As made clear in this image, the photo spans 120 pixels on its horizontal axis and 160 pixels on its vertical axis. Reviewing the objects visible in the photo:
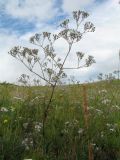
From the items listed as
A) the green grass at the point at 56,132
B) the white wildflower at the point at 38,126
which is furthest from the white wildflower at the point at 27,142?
the white wildflower at the point at 38,126

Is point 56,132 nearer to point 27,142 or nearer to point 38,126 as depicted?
point 38,126

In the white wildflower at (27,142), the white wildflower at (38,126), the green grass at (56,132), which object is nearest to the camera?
the green grass at (56,132)

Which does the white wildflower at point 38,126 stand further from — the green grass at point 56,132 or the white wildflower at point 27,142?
the white wildflower at point 27,142

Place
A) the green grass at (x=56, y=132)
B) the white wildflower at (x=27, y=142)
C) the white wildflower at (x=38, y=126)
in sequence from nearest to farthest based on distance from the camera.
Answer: the green grass at (x=56, y=132)
the white wildflower at (x=27, y=142)
the white wildflower at (x=38, y=126)

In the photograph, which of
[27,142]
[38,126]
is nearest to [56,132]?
[38,126]

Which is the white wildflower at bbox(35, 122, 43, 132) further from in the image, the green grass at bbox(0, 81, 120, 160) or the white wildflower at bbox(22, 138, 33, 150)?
the white wildflower at bbox(22, 138, 33, 150)

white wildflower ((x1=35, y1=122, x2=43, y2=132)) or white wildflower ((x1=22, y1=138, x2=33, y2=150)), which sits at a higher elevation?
white wildflower ((x1=35, y1=122, x2=43, y2=132))

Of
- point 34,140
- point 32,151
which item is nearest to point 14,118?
point 34,140

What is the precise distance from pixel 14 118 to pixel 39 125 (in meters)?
0.64

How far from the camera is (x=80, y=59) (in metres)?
9.03

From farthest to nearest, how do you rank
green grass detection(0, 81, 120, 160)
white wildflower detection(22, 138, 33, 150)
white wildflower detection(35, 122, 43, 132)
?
white wildflower detection(35, 122, 43, 132) < white wildflower detection(22, 138, 33, 150) < green grass detection(0, 81, 120, 160)

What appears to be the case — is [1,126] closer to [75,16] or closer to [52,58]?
[52,58]

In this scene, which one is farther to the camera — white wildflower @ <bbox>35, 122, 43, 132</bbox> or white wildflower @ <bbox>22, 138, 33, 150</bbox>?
white wildflower @ <bbox>35, 122, 43, 132</bbox>

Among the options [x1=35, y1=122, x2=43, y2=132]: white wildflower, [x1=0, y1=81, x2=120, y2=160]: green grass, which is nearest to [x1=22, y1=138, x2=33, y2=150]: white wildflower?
[x1=0, y1=81, x2=120, y2=160]: green grass
